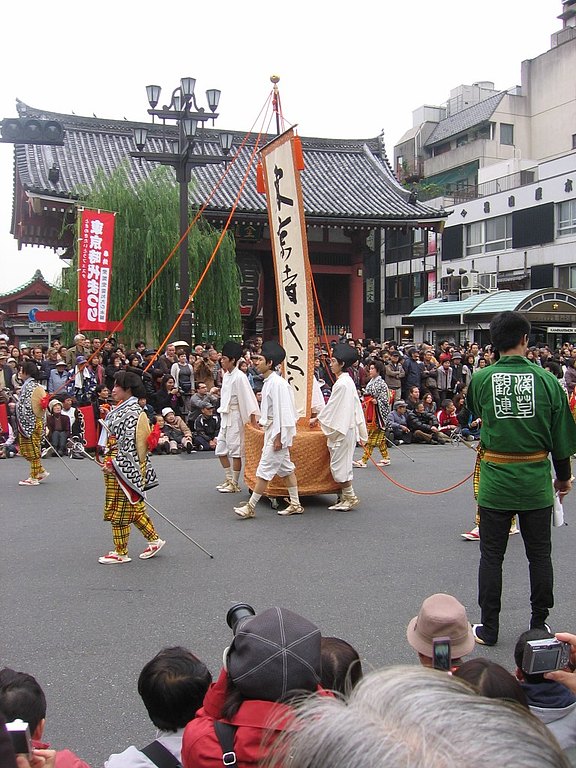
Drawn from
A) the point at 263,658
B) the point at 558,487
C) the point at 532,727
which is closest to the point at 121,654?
the point at 263,658

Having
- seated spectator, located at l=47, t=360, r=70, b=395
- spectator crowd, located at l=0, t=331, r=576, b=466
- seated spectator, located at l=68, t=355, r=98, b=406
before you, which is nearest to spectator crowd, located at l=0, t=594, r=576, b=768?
spectator crowd, located at l=0, t=331, r=576, b=466

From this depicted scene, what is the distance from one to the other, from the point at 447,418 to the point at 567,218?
1410 cm

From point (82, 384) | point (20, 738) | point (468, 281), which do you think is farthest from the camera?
point (468, 281)

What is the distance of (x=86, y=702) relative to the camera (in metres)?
3.22

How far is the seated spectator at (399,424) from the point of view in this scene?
510 inches

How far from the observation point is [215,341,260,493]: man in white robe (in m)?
8.15

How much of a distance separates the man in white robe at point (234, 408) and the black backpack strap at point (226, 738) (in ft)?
20.9

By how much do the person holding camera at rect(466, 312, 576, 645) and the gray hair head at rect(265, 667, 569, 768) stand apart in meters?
3.12

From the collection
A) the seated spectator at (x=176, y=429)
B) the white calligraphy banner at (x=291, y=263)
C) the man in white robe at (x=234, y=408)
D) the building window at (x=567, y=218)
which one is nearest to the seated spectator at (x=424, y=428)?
the seated spectator at (x=176, y=429)

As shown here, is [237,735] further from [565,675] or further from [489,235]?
[489,235]

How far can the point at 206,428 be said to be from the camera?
12.3 metres

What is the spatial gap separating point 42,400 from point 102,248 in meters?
5.81

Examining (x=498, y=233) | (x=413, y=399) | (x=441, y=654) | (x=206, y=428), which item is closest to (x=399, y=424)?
(x=413, y=399)

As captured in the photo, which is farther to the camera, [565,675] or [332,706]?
[565,675]
